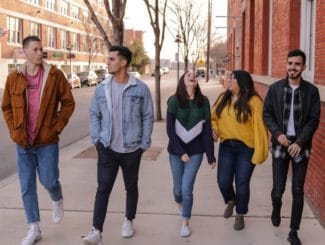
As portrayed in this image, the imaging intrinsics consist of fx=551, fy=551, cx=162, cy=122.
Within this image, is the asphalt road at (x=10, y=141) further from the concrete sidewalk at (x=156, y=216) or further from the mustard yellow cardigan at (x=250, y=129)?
the mustard yellow cardigan at (x=250, y=129)

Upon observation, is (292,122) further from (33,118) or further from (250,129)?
(33,118)

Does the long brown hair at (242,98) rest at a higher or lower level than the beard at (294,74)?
lower

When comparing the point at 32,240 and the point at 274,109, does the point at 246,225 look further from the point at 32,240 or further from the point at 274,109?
the point at 32,240

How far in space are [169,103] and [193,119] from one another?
29 cm

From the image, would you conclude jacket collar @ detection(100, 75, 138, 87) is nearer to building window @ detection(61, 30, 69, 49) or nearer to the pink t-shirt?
the pink t-shirt

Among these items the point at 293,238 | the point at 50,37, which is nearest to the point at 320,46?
the point at 293,238

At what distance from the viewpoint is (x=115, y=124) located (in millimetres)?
5086

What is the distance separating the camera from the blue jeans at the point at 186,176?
546 centimetres

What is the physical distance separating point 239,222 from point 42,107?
233 centimetres

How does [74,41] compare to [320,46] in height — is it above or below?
above

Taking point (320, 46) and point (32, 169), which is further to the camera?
point (320, 46)

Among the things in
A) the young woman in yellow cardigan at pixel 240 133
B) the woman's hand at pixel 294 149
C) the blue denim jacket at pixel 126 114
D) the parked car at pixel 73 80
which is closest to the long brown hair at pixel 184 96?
the young woman in yellow cardigan at pixel 240 133

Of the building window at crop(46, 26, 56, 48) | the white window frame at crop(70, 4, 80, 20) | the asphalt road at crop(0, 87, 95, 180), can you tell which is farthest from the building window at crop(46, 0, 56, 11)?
the asphalt road at crop(0, 87, 95, 180)

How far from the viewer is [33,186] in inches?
208
